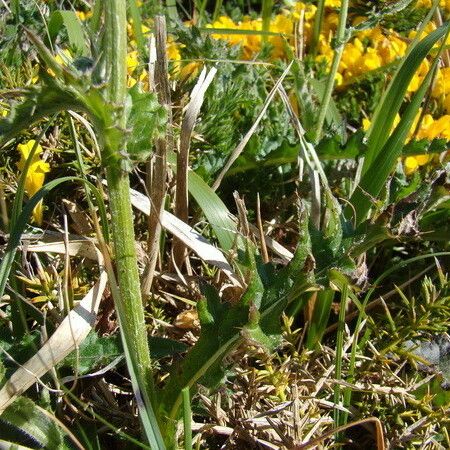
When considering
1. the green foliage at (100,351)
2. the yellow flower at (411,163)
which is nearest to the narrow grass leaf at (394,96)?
the yellow flower at (411,163)

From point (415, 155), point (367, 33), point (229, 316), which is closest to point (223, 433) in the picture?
point (229, 316)

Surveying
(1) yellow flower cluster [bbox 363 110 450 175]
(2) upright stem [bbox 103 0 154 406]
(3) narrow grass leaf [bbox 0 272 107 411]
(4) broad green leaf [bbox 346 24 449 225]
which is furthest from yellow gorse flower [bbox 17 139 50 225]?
(1) yellow flower cluster [bbox 363 110 450 175]

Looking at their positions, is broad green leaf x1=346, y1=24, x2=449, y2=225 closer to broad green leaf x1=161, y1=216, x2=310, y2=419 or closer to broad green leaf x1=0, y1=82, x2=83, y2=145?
broad green leaf x1=161, y1=216, x2=310, y2=419

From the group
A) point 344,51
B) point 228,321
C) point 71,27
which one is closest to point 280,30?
point 344,51

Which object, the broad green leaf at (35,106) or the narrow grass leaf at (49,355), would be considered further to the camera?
the narrow grass leaf at (49,355)

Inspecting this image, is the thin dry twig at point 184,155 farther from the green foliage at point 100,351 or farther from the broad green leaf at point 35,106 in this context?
the broad green leaf at point 35,106

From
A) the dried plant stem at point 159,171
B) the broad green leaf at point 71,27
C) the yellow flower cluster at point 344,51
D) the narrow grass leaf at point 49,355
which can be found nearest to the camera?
the narrow grass leaf at point 49,355
